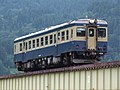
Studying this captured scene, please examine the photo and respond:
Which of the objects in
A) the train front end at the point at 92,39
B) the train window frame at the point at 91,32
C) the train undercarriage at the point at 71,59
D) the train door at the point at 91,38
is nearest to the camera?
the train undercarriage at the point at 71,59

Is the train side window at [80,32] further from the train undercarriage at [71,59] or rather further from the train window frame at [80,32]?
the train undercarriage at [71,59]

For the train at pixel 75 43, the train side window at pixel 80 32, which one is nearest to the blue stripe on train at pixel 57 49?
the train at pixel 75 43

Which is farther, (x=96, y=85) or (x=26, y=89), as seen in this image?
(x=26, y=89)

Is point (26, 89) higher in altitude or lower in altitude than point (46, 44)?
lower

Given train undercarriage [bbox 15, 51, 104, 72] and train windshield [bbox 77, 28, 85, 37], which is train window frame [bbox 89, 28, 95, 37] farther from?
train undercarriage [bbox 15, 51, 104, 72]

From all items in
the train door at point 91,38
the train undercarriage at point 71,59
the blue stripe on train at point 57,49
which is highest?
the train door at point 91,38

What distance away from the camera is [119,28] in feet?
656

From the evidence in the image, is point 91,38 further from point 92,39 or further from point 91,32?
point 91,32

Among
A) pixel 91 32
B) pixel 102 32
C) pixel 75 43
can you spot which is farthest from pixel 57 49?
pixel 102 32

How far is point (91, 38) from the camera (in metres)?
35.8

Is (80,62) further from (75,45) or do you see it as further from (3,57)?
(3,57)

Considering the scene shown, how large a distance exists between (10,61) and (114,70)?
130284 mm

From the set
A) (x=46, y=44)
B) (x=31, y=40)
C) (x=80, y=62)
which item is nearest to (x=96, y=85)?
(x=80, y=62)

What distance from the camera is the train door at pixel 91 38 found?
1400 inches
